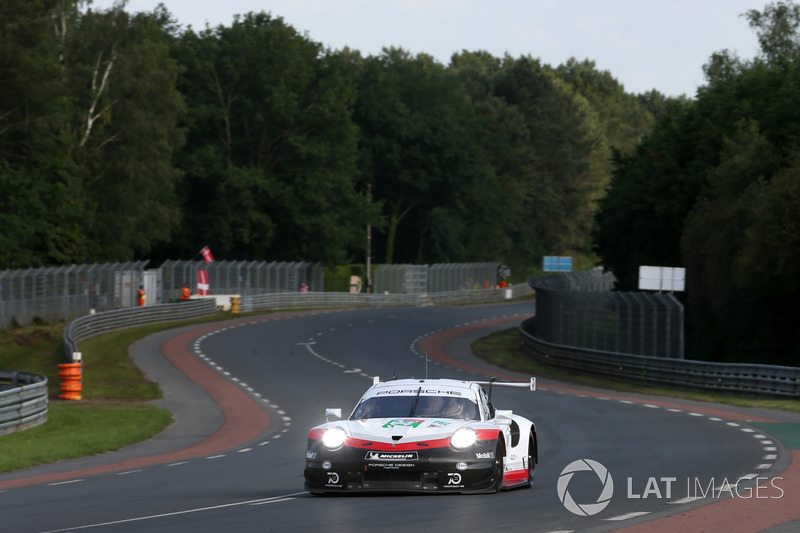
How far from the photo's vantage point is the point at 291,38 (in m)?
91.4

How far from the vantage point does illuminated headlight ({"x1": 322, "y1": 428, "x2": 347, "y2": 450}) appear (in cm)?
1272

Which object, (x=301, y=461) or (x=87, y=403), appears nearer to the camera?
(x=301, y=461)

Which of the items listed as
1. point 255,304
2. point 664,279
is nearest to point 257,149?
point 255,304

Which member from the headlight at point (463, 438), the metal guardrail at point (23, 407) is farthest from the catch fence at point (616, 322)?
the headlight at point (463, 438)

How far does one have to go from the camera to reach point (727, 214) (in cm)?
4616

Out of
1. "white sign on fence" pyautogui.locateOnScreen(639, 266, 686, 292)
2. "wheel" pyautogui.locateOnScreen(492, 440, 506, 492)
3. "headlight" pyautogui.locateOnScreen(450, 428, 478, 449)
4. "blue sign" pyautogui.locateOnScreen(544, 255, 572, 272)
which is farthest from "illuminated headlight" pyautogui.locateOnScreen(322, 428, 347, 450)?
"blue sign" pyautogui.locateOnScreen(544, 255, 572, 272)

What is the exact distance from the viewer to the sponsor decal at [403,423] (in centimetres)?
1304

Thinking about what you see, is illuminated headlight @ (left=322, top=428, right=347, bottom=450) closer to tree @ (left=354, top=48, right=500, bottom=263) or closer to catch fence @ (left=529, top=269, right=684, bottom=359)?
catch fence @ (left=529, top=269, right=684, bottom=359)

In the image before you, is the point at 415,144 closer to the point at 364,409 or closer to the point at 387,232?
the point at 387,232

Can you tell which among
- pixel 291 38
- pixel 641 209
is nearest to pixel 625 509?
pixel 641 209

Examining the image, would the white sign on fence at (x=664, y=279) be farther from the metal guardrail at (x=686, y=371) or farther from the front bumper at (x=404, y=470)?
the front bumper at (x=404, y=470)

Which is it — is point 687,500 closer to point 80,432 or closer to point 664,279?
point 80,432

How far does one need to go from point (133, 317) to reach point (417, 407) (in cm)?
4423
